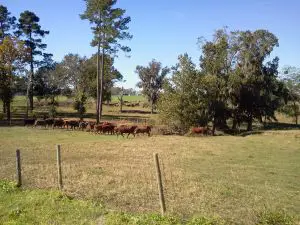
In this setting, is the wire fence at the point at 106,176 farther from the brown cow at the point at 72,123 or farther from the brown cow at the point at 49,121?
the brown cow at the point at 49,121

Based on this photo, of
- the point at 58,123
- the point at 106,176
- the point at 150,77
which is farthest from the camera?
the point at 150,77

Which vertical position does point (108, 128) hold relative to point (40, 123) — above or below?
below

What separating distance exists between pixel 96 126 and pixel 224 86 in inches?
631

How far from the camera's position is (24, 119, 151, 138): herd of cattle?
34359mm

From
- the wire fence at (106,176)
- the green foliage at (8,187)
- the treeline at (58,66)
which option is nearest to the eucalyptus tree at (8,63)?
the treeline at (58,66)

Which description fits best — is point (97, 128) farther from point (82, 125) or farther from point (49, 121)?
point (49, 121)

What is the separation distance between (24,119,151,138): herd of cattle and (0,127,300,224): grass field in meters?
9.61

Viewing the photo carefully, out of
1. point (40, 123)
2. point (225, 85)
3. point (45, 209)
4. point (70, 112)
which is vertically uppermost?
point (225, 85)

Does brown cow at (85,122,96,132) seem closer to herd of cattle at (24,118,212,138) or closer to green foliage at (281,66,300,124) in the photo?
herd of cattle at (24,118,212,138)

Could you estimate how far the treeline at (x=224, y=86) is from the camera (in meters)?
40.4

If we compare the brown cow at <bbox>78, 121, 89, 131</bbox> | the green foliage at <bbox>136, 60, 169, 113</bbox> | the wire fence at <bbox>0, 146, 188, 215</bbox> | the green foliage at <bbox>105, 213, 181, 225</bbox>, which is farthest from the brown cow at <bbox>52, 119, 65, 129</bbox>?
the green foliage at <bbox>136, 60, 169, 113</bbox>

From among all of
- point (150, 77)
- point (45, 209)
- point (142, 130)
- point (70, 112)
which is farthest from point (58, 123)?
point (150, 77)

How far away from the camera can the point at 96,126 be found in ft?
119

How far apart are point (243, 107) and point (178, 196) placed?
36.5 metres
